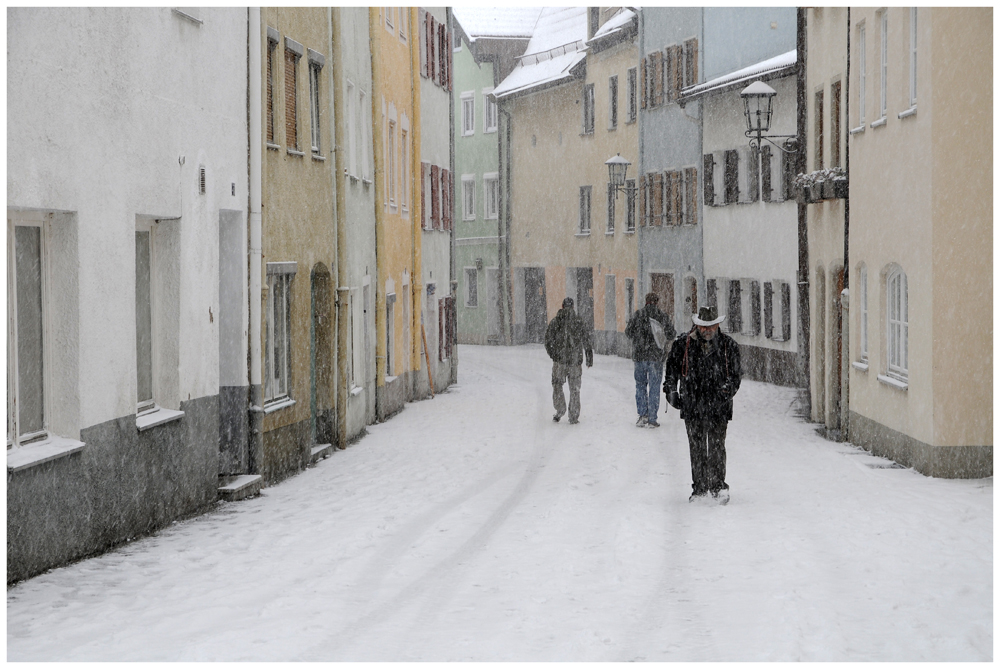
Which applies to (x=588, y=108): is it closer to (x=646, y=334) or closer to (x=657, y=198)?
(x=657, y=198)

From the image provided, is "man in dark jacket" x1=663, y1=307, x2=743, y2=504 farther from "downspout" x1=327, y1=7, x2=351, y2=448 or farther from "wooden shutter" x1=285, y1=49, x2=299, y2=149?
"downspout" x1=327, y1=7, x2=351, y2=448

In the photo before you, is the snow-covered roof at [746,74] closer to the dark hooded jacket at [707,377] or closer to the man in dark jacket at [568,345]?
the man in dark jacket at [568,345]

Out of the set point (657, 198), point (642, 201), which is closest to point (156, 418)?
point (657, 198)

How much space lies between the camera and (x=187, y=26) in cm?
1250

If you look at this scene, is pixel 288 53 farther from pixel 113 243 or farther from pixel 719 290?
pixel 719 290

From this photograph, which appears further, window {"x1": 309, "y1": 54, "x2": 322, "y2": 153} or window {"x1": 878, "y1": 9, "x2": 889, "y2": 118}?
window {"x1": 309, "y1": 54, "x2": 322, "y2": 153}

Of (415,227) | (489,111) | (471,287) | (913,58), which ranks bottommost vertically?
(471,287)

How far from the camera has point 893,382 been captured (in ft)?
54.3

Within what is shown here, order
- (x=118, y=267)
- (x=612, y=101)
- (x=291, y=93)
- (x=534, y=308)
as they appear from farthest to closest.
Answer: (x=534, y=308)
(x=612, y=101)
(x=291, y=93)
(x=118, y=267)

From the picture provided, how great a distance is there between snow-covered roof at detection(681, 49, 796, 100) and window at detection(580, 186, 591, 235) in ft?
30.5

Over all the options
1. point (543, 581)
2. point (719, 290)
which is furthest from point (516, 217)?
point (543, 581)

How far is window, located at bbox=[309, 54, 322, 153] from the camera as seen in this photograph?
57.8 ft

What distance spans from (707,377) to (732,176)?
2036cm

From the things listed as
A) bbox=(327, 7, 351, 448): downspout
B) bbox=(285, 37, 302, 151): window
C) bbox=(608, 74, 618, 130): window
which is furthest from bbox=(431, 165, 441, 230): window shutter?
bbox=(285, 37, 302, 151): window
